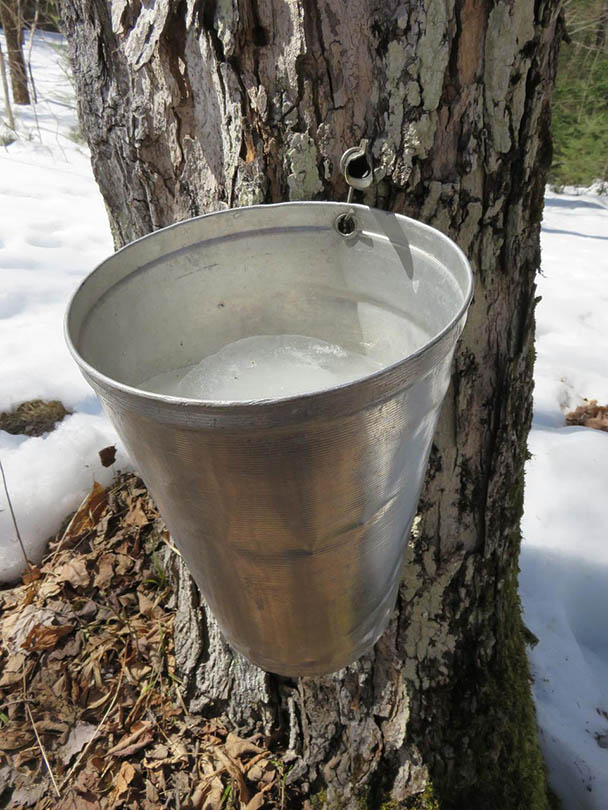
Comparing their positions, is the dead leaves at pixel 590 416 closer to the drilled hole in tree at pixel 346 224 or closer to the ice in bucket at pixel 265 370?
the ice in bucket at pixel 265 370

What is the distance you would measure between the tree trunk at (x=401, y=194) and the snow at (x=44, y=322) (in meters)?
0.60

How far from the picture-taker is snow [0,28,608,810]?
5.61 ft

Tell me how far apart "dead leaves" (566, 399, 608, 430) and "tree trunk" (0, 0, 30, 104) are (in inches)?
225

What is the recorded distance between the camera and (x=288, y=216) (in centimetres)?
91

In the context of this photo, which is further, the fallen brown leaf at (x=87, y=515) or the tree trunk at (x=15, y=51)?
the tree trunk at (x=15, y=51)

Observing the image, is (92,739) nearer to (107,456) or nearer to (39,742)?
(39,742)

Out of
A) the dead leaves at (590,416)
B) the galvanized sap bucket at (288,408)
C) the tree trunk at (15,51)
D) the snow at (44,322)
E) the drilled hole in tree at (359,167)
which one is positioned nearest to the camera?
the galvanized sap bucket at (288,408)

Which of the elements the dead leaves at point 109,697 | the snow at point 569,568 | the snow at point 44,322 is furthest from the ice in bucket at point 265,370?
the snow at point 569,568

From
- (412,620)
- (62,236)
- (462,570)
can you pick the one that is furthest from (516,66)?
(62,236)

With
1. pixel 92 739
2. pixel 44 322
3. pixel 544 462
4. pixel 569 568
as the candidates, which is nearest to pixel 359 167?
pixel 92 739

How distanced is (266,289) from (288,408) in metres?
0.54

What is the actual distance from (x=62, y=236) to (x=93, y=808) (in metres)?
3.05

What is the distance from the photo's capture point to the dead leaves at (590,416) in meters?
2.57

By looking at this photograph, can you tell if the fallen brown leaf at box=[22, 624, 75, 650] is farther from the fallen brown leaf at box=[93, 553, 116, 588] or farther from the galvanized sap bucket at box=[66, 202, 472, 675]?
the galvanized sap bucket at box=[66, 202, 472, 675]
